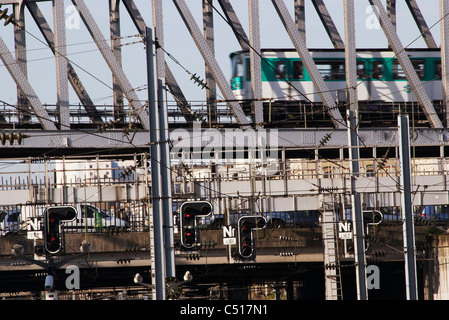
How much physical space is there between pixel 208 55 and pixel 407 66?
896cm

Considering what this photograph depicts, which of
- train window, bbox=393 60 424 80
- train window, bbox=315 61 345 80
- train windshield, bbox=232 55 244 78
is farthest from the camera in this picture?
train window, bbox=393 60 424 80

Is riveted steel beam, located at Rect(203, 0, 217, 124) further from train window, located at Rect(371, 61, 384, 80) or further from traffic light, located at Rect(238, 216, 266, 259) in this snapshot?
traffic light, located at Rect(238, 216, 266, 259)

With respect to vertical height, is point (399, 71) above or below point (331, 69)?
below

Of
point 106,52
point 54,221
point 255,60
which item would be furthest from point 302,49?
point 54,221

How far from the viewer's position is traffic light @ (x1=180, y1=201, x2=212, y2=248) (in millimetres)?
18938

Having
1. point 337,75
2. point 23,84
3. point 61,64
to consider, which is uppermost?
point 61,64

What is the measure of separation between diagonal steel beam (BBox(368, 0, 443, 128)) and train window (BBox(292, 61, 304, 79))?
4.07m

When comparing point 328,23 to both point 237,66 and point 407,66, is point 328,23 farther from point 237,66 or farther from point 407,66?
point 237,66

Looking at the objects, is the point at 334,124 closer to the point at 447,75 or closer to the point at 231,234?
the point at 447,75

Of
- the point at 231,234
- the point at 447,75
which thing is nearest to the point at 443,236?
the point at 231,234

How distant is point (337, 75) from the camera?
36969 millimetres

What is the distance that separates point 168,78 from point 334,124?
797 cm

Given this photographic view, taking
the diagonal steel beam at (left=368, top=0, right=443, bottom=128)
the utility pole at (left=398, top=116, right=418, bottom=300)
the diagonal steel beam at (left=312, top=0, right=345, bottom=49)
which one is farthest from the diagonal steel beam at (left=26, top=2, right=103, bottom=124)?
the utility pole at (left=398, top=116, right=418, bottom=300)
